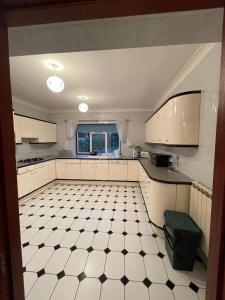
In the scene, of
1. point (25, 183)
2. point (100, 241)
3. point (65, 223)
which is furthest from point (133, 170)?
point (25, 183)

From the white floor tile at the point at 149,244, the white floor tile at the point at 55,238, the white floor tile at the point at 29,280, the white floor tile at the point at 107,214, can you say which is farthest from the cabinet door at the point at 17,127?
the white floor tile at the point at 149,244

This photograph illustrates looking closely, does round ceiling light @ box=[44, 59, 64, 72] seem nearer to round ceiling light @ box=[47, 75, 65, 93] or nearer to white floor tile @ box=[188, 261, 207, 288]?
round ceiling light @ box=[47, 75, 65, 93]

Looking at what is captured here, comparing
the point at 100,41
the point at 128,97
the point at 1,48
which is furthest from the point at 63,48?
the point at 128,97

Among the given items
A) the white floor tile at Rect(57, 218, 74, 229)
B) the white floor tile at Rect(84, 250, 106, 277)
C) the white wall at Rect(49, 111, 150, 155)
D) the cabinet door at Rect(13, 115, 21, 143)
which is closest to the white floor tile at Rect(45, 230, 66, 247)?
the white floor tile at Rect(57, 218, 74, 229)

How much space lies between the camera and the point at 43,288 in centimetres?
145

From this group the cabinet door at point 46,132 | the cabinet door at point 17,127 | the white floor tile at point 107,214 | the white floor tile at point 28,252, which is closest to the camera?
the white floor tile at point 28,252

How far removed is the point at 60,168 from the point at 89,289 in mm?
3821

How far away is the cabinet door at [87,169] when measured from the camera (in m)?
4.75

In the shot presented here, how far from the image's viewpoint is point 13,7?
66 centimetres

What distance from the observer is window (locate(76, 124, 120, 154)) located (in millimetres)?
5465

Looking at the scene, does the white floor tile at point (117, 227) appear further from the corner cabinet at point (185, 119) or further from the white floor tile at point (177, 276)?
the corner cabinet at point (185, 119)

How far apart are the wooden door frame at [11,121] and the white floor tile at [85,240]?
1.42m

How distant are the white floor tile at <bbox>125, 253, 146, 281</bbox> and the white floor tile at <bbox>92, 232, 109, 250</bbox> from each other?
364 mm

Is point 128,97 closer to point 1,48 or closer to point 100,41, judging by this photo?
point 100,41
